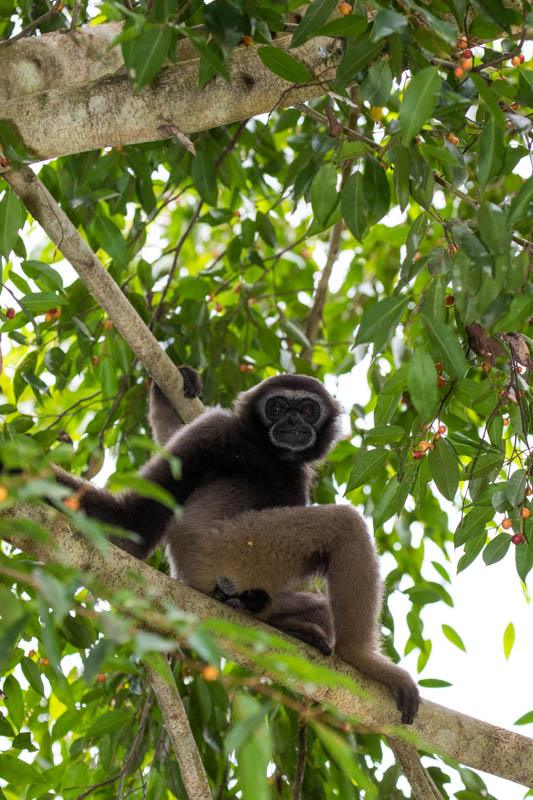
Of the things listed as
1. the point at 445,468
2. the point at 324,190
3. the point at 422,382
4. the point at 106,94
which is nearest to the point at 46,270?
the point at 106,94

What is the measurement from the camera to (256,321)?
5438mm

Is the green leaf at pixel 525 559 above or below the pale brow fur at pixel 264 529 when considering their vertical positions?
below

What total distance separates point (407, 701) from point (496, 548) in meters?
0.76

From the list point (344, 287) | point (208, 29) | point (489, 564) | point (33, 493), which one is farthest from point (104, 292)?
point (344, 287)

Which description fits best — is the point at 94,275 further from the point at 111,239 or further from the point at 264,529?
the point at 264,529

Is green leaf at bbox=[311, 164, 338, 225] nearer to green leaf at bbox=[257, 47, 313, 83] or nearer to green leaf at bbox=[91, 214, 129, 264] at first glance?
green leaf at bbox=[257, 47, 313, 83]

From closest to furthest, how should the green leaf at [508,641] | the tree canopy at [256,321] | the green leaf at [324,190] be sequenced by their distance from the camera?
the tree canopy at [256,321], the green leaf at [324,190], the green leaf at [508,641]

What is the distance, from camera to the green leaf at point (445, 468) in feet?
10.1

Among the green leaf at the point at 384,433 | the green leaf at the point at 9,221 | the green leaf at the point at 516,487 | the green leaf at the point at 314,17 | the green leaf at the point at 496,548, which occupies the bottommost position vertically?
the green leaf at the point at 496,548

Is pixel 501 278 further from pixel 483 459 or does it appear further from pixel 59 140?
pixel 59 140

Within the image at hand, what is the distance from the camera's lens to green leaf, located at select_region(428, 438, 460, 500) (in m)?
3.07

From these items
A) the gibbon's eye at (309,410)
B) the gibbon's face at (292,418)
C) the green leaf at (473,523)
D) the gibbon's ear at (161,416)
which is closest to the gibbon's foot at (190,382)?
the gibbon's ear at (161,416)

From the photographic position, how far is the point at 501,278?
2.31m

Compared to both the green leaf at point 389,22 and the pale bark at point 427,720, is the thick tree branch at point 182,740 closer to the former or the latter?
the pale bark at point 427,720
